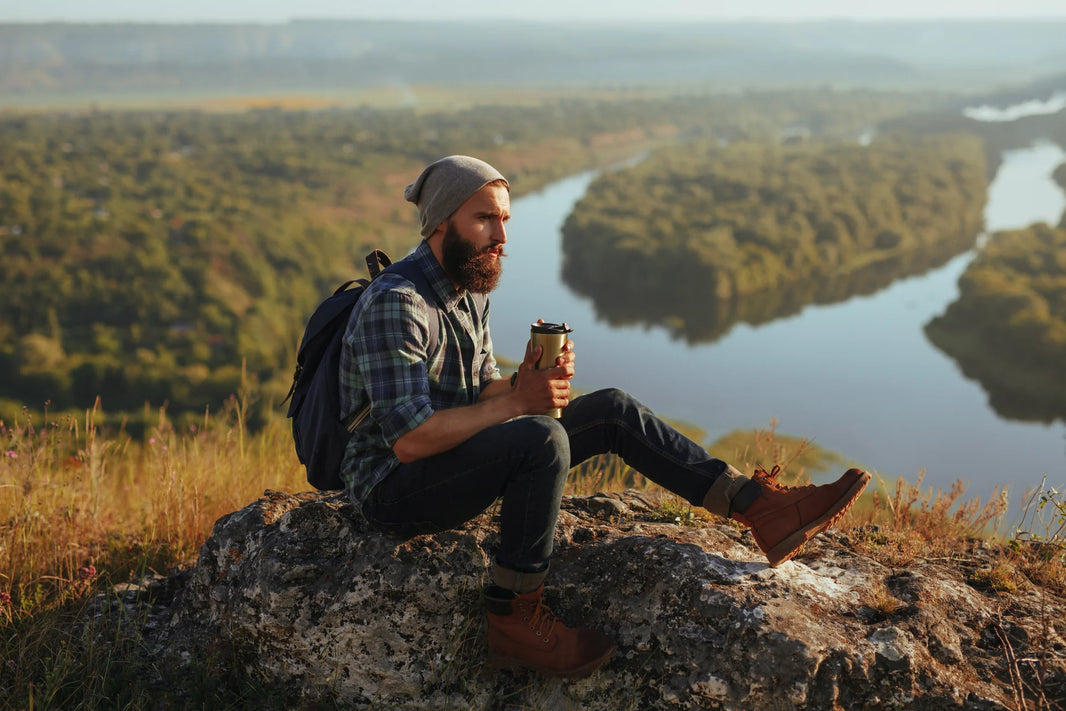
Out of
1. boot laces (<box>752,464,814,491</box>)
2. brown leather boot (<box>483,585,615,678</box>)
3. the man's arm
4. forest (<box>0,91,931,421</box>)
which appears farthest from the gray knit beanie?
forest (<box>0,91,931,421</box>)

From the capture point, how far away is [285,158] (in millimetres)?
103750

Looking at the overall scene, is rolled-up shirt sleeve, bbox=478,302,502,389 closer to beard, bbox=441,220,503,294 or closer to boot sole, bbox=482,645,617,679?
beard, bbox=441,220,503,294

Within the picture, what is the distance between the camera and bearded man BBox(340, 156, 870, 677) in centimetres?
263

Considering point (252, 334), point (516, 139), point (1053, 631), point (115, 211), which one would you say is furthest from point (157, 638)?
point (516, 139)

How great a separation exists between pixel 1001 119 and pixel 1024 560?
483ft

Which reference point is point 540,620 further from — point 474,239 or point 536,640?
point 474,239

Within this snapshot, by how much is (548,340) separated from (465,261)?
1.45 ft

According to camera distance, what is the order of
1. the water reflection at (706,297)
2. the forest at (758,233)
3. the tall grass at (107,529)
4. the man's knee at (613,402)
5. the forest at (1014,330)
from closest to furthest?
the tall grass at (107,529) → the man's knee at (613,402) → the forest at (1014,330) → the water reflection at (706,297) → the forest at (758,233)

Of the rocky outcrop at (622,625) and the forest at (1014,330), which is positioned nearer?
the rocky outcrop at (622,625)

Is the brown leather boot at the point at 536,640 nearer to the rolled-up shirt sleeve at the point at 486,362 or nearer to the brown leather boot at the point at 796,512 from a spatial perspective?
the brown leather boot at the point at 796,512

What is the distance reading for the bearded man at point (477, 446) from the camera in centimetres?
263

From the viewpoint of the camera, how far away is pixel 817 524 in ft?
9.48

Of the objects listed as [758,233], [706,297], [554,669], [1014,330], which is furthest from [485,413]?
[758,233]

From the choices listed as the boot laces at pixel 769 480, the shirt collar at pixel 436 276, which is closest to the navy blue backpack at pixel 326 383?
the shirt collar at pixel 436 276
